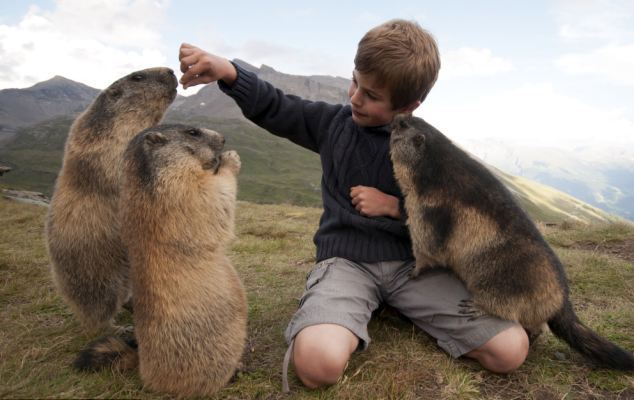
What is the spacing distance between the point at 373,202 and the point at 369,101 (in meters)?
1.15

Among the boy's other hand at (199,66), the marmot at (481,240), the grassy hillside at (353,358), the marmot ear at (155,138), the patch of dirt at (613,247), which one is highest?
the boy's other hand at (199,66)

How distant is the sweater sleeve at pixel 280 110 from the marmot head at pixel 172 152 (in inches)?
42.8

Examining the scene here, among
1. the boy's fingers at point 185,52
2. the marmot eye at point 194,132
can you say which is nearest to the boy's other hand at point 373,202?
the marmot eye at point 194,132

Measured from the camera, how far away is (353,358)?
4.36 m

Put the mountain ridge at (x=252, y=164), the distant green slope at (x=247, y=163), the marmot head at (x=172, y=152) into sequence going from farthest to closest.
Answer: the mountain ridge at (x=252, y=164), the distant green slope at (x=247, y=163), the marmot head at (x=172, y=152)

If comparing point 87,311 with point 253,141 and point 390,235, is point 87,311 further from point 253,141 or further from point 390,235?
point 253,141

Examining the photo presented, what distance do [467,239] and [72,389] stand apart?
12.5 ft

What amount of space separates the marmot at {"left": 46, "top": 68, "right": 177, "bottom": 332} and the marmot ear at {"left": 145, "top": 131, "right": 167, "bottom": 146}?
4.72ft

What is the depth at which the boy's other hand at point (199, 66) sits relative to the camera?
4500 mm

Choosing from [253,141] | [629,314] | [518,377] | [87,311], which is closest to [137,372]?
[87,311]

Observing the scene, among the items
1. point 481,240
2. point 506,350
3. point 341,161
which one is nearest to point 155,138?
point 341,161

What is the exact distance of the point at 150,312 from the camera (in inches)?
138

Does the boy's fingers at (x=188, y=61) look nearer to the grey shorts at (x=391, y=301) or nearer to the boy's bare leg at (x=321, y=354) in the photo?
the grey shorts at (x=391, y=301)

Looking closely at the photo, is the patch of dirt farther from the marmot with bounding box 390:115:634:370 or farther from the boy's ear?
the boy's ear
